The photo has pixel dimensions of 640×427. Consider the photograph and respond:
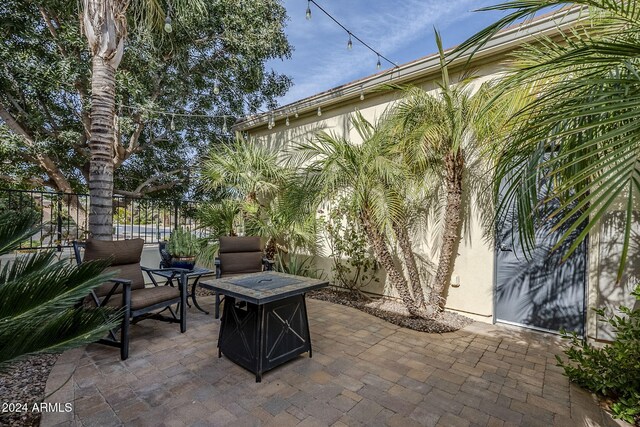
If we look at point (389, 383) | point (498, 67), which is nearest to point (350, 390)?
point (389, 383)

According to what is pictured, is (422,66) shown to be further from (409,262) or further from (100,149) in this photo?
(100,149)

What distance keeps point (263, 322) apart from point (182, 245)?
3.20m

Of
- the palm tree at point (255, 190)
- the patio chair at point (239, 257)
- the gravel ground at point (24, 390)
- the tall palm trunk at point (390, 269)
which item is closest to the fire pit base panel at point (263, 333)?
the gravel ground at point (24, 390)

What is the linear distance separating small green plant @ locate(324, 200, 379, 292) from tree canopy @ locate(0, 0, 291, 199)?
3.80m

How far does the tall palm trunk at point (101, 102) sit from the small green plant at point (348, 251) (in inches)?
147

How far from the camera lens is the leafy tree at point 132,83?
7184 millimetres

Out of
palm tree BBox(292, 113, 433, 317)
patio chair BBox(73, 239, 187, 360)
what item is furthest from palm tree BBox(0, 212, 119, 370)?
palm tree BBox(292, 113, 433, 317)

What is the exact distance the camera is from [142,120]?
339 inches

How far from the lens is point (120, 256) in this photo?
12.2ft

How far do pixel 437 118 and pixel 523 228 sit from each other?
7.09 ft

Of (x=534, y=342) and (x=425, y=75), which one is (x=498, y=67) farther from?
(x=534, y=342)

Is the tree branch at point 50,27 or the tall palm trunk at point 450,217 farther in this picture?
the tree branch at point 50,27

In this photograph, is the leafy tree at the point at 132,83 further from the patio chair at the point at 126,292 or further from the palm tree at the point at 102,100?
the patio chair at the point at 126,292

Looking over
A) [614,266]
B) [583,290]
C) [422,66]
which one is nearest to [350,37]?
[422,66]
